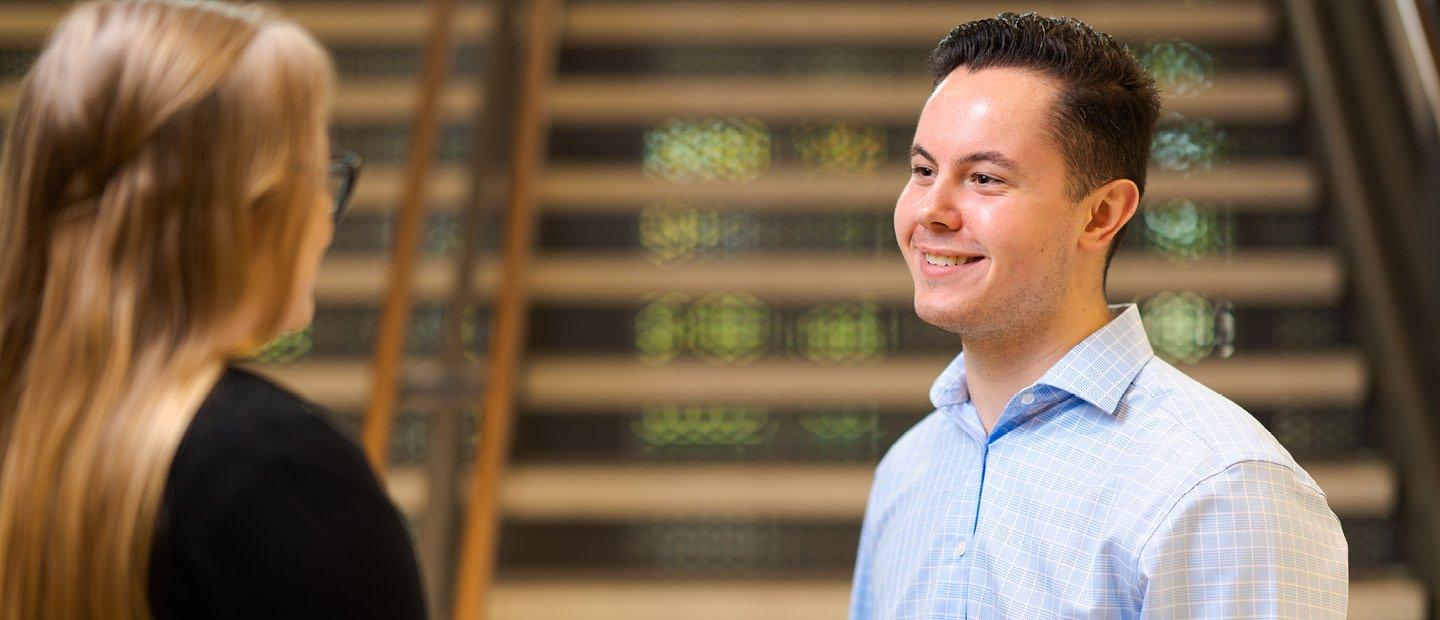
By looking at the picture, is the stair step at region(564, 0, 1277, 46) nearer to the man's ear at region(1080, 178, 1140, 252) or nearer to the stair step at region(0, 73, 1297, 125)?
the stair step at region(0, 73, 1297, 125)

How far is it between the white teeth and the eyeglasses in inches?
20.9

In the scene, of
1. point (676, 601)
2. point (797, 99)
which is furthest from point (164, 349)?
point (797, 99)

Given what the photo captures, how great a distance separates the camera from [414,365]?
352 centimetres

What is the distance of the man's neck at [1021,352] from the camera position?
4.14ft

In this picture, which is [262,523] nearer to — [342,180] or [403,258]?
[342,180]

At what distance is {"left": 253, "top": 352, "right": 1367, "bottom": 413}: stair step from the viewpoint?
3.16 meters

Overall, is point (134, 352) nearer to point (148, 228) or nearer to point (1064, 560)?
point (148, 228)

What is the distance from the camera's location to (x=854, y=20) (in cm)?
376

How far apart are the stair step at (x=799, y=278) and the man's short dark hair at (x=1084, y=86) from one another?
2008 mm

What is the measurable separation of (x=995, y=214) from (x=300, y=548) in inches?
27.0

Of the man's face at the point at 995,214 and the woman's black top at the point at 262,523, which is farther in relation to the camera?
the man's face at the point at 995,214

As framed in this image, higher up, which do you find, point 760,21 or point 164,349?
point 760,21

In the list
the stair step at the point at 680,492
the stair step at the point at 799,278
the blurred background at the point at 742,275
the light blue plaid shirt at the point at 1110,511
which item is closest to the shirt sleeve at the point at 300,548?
the light blue plaid shirt at the point at 1110,511

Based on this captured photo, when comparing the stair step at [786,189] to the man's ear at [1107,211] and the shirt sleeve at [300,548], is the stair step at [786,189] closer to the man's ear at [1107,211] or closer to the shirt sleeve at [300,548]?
the man's ear at [1107,211]
